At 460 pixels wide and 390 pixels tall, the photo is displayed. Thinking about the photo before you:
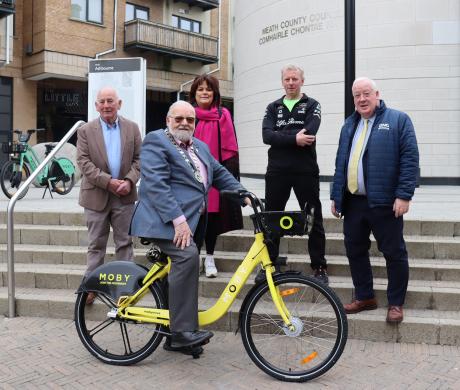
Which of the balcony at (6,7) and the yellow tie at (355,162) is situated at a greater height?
the balcony at (6,7)

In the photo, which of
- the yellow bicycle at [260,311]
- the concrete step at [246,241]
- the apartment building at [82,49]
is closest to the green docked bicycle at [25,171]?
the concrete step at [246,241]

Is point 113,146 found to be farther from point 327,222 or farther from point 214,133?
point 327,222

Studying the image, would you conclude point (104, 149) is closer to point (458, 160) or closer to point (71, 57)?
point (458, 160)

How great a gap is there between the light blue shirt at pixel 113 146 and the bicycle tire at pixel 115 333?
1.25m

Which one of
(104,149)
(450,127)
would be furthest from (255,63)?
(104,149)

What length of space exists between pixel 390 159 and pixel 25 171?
25.2 ft

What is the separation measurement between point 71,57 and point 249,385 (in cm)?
1866

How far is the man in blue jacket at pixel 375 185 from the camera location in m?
4.00

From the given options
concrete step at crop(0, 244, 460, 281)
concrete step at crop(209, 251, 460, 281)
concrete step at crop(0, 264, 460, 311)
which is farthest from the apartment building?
concrete step at crop(209, 251, 460, 281)

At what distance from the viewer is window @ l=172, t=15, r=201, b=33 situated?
24.3 m

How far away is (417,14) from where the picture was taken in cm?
1291

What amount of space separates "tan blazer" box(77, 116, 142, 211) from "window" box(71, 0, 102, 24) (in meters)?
17.4

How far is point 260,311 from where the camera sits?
3.51 m

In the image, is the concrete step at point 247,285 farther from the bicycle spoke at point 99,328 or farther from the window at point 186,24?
the window at point 186,24
